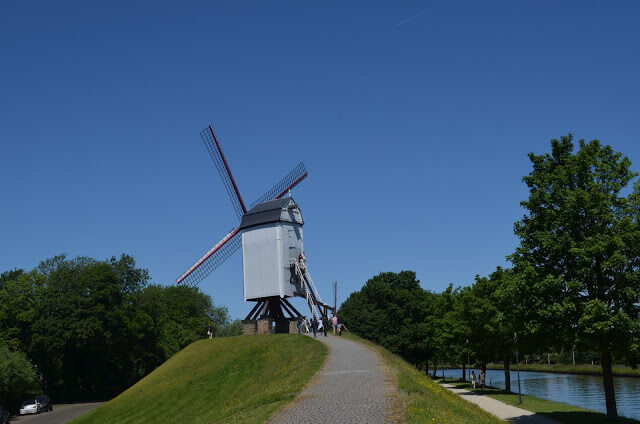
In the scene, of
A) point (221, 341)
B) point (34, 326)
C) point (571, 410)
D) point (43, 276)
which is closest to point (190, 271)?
point (221, 341)

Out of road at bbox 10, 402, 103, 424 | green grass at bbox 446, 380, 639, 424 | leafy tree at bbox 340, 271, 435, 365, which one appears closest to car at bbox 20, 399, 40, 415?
road at bbox 10, 402, 103, 424

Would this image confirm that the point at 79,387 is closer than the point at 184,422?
No

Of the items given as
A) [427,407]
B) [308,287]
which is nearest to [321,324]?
[308,287]

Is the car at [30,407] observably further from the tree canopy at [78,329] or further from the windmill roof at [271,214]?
the windmill roof at [271,214]

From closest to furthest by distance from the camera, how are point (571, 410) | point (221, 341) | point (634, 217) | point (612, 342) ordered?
point (612, 342)
point (634, 217)
point (571, 410)
point (221, 341)

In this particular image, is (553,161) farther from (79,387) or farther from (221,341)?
(79,387)

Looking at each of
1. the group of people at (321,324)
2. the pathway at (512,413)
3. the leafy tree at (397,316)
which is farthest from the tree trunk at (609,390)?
the leafy tree at (397,316)

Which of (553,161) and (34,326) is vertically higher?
(553,161)

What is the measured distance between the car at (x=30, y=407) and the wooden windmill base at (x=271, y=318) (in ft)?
66.1

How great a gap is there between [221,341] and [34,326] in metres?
24.9

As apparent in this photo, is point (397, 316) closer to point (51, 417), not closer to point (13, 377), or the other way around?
point (51, 417)

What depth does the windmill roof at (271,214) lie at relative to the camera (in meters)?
54.1

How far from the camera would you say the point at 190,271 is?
61.6 metres

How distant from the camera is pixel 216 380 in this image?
136 feet
